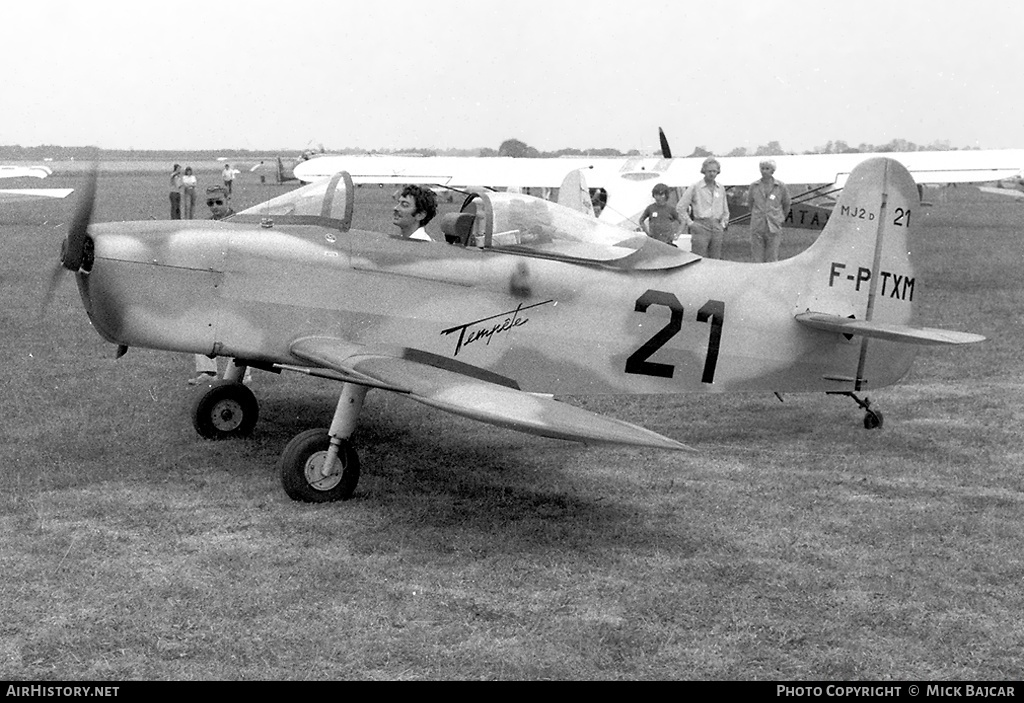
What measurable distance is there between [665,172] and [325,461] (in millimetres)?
15289

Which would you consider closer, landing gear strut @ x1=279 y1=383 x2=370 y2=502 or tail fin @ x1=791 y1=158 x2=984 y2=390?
landing gear strut @ x1=279 y1=383 x2=370 y2=502

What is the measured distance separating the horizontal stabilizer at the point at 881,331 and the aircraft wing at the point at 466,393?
2274 mm

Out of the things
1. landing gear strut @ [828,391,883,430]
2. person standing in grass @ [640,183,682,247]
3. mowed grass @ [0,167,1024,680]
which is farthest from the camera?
person standing in grass @ [640,183,682,247]

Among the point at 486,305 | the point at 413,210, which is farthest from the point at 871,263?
the point at 413,210

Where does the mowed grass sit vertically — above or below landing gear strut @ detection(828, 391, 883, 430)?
below

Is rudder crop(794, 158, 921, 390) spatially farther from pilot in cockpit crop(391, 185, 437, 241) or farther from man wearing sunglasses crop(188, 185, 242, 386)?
man wearing sunglasses crop(188, 185, 242, 386)

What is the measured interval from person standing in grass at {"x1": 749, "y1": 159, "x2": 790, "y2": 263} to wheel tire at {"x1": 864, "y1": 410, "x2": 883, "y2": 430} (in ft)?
22.0

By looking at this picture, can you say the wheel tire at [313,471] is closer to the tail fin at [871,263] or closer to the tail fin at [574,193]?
the tail fin at [871,263]

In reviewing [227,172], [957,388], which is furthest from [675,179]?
[227,172]

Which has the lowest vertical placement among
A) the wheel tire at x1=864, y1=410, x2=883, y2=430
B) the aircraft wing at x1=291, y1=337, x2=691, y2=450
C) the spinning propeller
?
the wheel tire at x1=864, y1=410, x2=883, y2=430

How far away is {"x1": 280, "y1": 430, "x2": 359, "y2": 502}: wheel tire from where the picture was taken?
5883 millimetres

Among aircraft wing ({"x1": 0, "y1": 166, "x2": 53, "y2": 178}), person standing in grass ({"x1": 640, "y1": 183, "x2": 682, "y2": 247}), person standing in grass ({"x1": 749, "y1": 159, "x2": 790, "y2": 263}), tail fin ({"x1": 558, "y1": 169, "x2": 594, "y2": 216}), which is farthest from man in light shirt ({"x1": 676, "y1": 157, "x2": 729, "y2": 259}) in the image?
aircraft wing ({"x1": 0, "y1": 166, "x2": 53, "y2": 178})

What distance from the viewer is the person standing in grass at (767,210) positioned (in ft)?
46.7

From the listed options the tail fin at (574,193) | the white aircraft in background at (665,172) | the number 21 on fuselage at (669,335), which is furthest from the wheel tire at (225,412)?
the white aircraft in background at (665,172)
